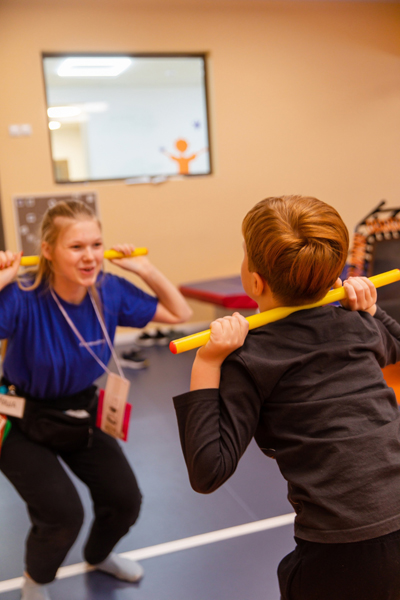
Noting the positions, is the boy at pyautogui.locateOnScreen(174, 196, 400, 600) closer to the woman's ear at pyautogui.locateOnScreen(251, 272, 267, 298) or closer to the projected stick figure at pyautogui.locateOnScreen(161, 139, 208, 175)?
the woman's ear at pyautogui.locateOnScreen(251, 272, 267, 298)

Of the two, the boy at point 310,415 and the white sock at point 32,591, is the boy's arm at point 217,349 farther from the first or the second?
the white sock at point 32,591

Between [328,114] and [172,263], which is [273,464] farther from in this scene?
[328,114]

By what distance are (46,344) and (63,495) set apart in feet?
1.53

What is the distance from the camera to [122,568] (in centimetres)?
190

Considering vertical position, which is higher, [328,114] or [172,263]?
[328,114]

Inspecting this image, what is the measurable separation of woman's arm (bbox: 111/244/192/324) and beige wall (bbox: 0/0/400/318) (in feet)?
10.9

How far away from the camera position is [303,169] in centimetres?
596

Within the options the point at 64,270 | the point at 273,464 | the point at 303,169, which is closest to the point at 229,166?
the point at 303,169

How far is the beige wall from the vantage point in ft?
16.3

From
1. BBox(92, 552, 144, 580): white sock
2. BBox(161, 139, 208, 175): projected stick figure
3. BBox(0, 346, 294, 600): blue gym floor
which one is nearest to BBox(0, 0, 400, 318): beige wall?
BBox(161, 139, 208, 175): projected stick figure

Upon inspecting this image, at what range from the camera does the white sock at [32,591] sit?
1.73 m

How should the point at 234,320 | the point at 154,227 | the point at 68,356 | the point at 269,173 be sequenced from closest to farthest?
the point at 234,320, the point at 68,356, the point at 154,227, the point at 269,173

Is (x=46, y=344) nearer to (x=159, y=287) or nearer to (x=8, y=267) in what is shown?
(x=8, y=267)

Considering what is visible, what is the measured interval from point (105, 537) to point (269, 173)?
15.3ft
